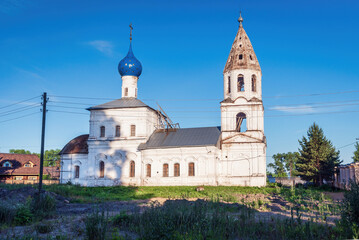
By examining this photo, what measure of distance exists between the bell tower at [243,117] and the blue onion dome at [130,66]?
31.3 feet

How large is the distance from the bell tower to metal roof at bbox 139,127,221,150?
1404mm

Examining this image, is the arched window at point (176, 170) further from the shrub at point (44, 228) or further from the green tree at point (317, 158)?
the shrub at point (44, 228)

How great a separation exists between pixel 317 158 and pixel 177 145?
13858 mm

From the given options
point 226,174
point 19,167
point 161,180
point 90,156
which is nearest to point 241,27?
point 226,174

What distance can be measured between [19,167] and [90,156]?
49.2ft

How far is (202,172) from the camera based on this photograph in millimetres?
28656

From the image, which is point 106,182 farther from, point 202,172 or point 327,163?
point 327,163

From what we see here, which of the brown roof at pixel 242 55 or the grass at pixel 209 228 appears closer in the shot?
the grass at pixel 209 228

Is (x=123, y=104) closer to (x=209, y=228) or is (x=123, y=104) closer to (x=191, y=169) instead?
(x=191, y=169)

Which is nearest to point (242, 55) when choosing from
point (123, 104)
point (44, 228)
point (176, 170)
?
point (176, 170)

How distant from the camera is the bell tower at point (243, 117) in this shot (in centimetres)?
2789

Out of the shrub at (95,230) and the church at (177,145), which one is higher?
the church at (177,145)

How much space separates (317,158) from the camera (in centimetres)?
3234

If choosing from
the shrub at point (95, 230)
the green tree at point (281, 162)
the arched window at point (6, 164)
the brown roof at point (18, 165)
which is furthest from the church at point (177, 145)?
the green tree at point (281, 162)
